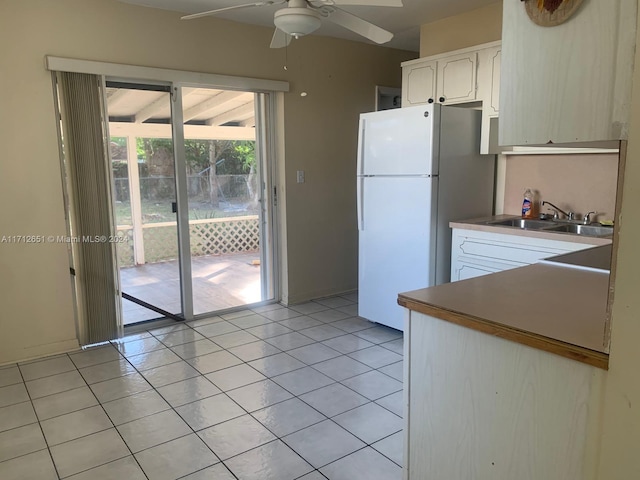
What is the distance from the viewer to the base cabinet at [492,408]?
1.14m

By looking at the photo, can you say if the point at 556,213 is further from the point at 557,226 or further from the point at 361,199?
the point at 361,199

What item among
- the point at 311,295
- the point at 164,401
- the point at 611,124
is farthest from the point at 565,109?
the point at 311,295

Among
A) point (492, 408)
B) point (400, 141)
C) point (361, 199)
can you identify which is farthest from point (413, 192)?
point (492, 408)

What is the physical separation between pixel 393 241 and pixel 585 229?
1.29 metres

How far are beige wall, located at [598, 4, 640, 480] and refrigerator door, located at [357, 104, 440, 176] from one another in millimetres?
2321

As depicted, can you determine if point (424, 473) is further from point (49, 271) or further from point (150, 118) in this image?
point (150, 118)

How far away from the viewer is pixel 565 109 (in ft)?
3.54

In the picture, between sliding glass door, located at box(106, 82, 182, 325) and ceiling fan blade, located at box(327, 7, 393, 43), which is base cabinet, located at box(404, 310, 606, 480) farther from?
sliding glass door, located at box(106, 82, 182, 325)

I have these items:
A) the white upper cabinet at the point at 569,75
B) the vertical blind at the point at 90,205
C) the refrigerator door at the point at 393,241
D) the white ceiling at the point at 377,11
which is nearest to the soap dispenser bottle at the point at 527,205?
the refrigerator door at the point at 393,241

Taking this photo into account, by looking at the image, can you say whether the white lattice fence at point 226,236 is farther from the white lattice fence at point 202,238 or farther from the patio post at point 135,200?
the patio post at point 135,200

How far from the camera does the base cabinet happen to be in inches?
45.0

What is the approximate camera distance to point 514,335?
4.05ft

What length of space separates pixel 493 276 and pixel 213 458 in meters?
1.45

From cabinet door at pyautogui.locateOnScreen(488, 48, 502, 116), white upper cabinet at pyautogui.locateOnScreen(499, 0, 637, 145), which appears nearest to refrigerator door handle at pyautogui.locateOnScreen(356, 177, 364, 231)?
cabinet door at pyautogui.locateOnScreen(488, 48, 502, 116)
